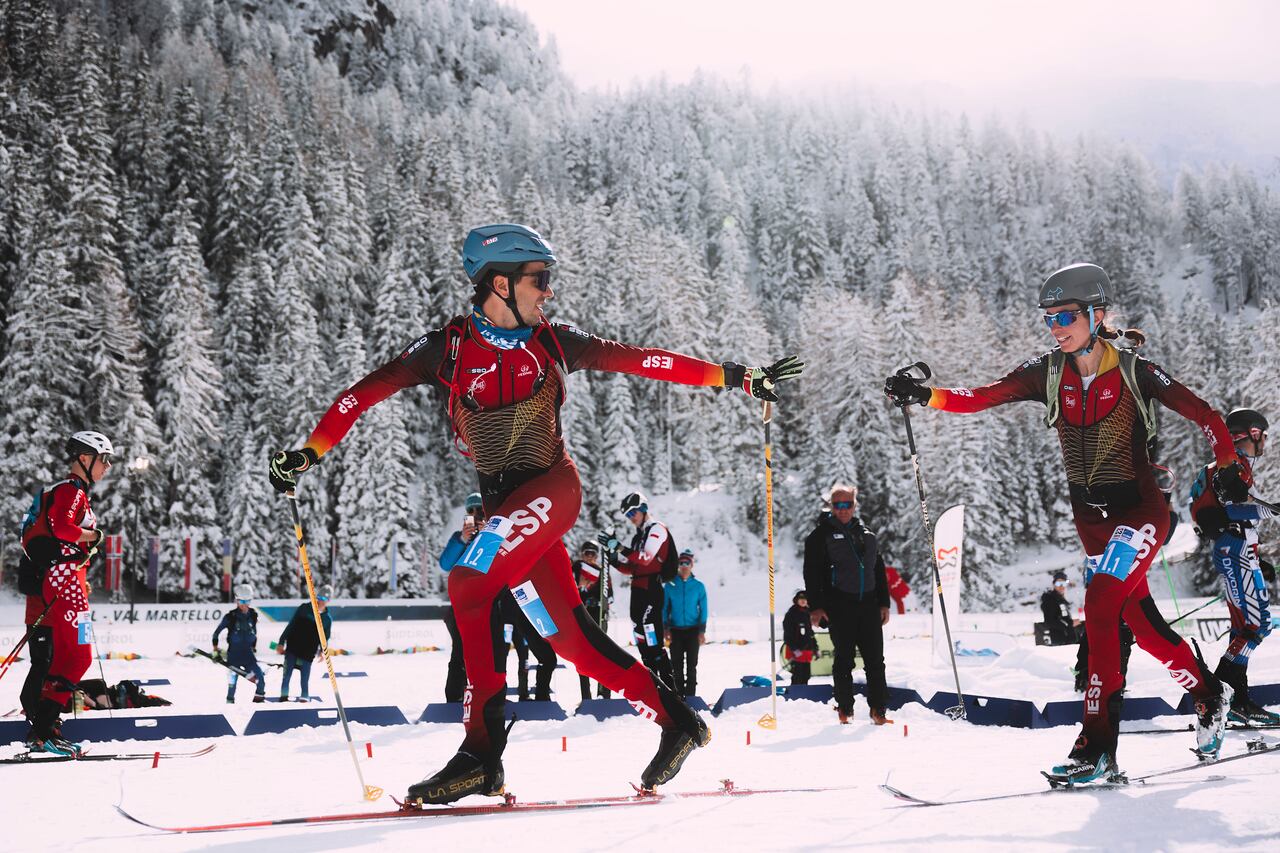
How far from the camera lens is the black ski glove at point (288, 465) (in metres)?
4.75

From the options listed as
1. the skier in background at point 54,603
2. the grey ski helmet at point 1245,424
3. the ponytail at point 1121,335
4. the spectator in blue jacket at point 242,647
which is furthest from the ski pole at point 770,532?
the spectator in blue jacket at point 242,647

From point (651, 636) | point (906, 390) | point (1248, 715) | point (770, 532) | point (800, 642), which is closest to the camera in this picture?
point (906, 390)

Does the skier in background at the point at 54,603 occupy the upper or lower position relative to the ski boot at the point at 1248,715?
upper

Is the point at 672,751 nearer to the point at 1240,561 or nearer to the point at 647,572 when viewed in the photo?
the point at 1240,561

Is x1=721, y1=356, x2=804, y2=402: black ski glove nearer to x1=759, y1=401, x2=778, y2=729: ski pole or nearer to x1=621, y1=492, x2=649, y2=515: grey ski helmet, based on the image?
x1=759, y1=401, x2=778, y2=729: ski pole

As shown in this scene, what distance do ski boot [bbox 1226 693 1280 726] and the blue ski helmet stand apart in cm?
558

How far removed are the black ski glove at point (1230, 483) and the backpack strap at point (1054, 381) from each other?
3.09 ft

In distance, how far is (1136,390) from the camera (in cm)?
534

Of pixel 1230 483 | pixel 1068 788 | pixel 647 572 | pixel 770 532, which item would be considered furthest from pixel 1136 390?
pixel 647 572

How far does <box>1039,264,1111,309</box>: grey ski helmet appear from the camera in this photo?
5.44 meters

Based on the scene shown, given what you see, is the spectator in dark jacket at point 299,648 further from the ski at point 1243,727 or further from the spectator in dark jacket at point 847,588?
the ski at point 1243,727

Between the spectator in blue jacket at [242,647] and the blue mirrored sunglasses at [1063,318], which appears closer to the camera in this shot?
the blue mirrored sunglasses at [1063,318]

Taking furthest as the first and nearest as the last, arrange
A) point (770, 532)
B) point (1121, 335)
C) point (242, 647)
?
point (242, 647), point (770, 532), point (1121, 335)

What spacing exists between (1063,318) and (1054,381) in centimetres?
33
